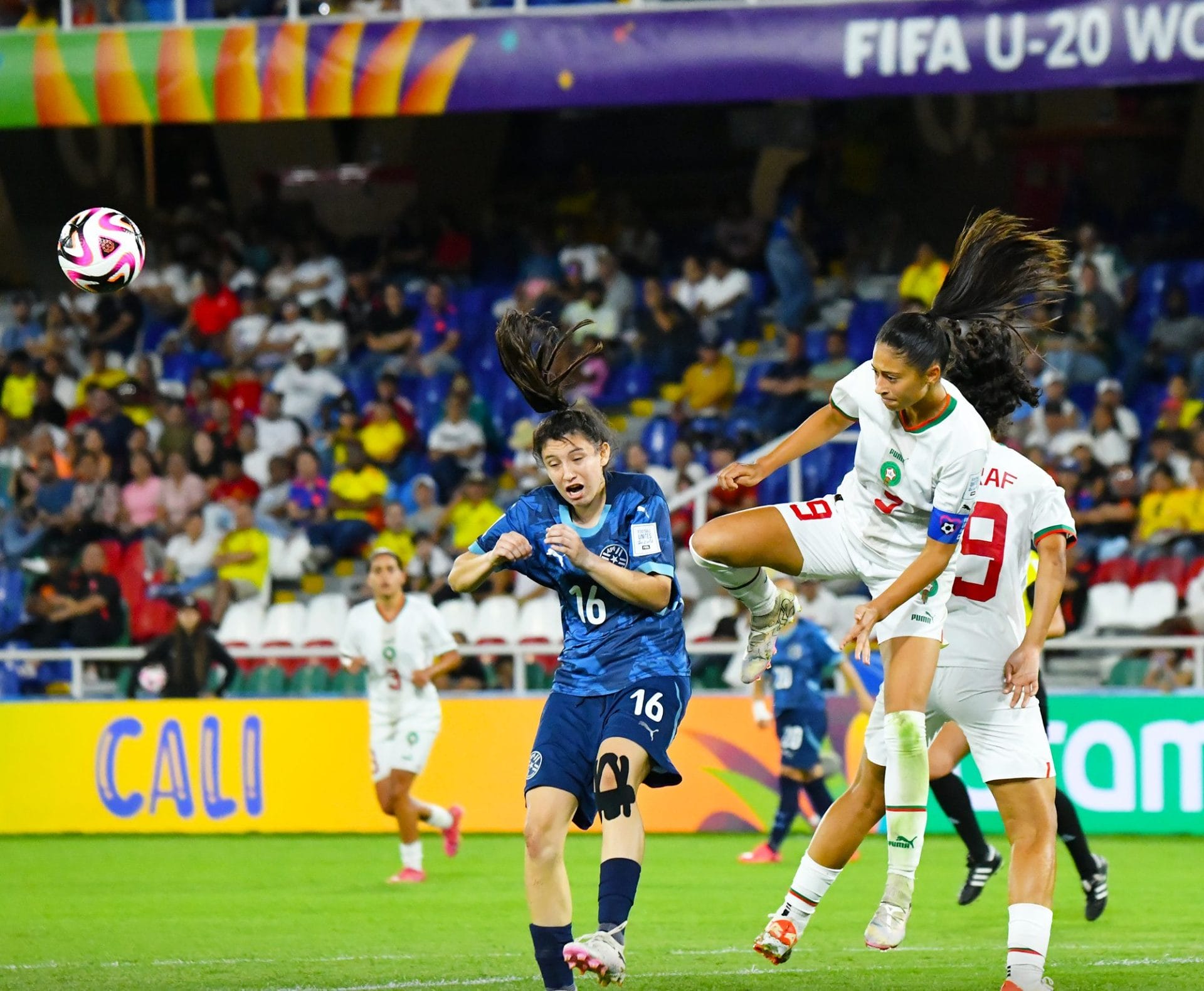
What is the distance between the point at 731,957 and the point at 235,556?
938 cm

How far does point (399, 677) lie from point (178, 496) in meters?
6.35

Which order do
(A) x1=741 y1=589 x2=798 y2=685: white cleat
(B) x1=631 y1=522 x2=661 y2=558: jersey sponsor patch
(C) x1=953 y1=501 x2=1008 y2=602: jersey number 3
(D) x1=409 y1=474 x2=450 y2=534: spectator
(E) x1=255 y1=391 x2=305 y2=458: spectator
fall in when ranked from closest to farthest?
(B) x1=631 y1=522 x2=661 y2=558: jersey sponsor patch, (C) x1=953 y1=501 x2=1008 y2=602: jersey number 3, (A) x1=741 y1=589 x2=798 y2=685: white cleat, (D) x1=409 y1=474 x2=450 y2=534: spectator, (E) x1=255 y1=391 x2=305 y2=458: spectator

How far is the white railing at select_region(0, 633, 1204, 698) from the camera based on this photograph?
13.2 meters

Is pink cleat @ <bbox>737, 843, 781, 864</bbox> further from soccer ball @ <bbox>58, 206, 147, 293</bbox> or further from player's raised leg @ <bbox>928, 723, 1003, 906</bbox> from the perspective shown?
soccer ball @ <bbox>58, 206, 147, 293</bbox>

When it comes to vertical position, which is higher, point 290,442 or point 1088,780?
point 290,442

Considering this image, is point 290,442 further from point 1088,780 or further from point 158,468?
point 1088,780

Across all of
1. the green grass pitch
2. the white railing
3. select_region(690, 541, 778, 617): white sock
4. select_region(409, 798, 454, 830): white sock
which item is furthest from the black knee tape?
the white railing


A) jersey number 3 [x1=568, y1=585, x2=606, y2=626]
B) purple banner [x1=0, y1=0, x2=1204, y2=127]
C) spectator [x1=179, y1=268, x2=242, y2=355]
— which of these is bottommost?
jersey number 3 [x1=568, y1=585, x2=606, y2=626]

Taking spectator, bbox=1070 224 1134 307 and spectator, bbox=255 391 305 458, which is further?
spectator, bbox=255 391 305 458

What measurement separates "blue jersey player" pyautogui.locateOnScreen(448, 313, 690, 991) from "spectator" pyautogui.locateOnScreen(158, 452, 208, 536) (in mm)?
11050

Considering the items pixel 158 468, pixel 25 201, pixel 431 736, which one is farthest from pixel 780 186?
pixel 431 736

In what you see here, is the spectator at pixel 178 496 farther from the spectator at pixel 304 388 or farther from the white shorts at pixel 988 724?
the white shorts at pixel 988 724

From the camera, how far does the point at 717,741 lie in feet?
44.8

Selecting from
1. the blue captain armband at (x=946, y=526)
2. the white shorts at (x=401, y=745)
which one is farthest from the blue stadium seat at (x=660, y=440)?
the blue captain armband at (x=946, y=526)
